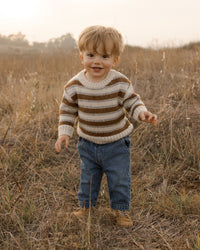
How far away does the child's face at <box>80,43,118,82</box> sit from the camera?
168 centimetres

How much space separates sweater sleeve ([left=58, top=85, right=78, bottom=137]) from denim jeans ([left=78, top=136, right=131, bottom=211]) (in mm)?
141

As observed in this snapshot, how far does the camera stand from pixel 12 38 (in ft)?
67.5

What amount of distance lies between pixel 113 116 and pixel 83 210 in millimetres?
738

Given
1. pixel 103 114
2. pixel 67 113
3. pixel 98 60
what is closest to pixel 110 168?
pixel 103 114

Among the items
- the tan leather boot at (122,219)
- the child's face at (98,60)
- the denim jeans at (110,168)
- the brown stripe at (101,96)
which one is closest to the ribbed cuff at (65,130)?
the denim jeans at (110,168)

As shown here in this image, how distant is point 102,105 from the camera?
180 cm

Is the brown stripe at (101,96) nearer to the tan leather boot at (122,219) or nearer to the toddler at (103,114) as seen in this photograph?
the toddler at (103,114)

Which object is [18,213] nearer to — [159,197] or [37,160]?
[37,160]

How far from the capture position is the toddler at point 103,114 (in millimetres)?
1707

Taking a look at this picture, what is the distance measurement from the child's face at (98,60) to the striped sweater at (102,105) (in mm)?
76

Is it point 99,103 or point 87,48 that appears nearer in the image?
point 87,48

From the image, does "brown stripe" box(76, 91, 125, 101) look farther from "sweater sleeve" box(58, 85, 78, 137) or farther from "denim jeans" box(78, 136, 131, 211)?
"denim jeans" box(78, 136, 131, 211)

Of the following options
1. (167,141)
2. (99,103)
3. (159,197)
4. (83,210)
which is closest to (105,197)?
(83,210)

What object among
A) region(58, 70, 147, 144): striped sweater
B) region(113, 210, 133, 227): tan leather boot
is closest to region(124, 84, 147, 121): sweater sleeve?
region(58, 70, 147, 144): striped sweater
